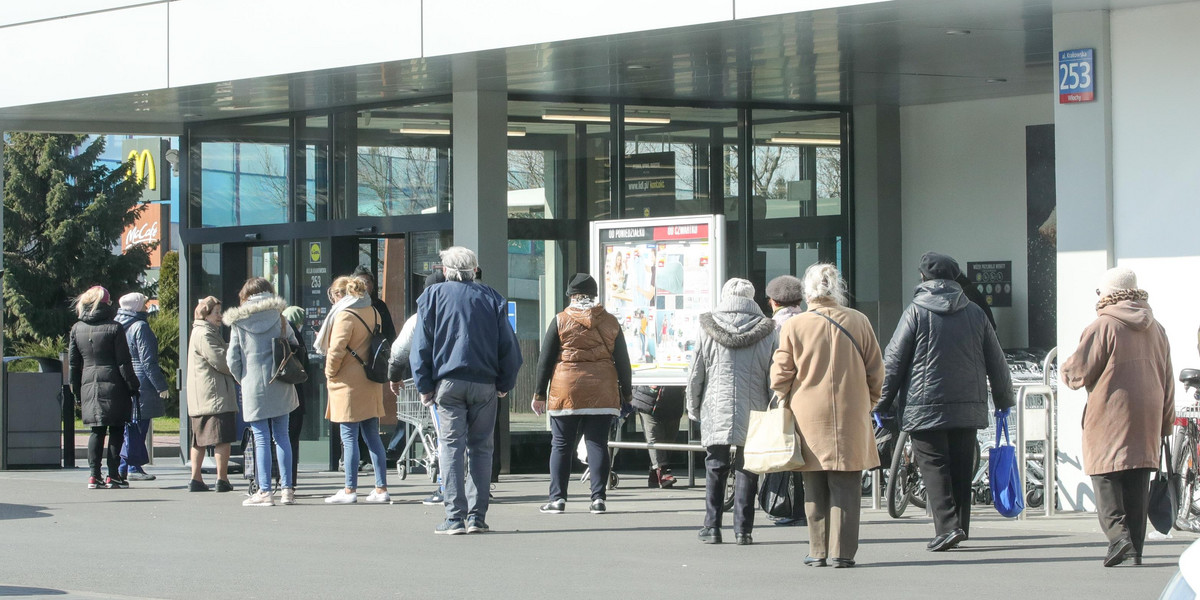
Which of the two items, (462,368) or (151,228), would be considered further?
(151,228)

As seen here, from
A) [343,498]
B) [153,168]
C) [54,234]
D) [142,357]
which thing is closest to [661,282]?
[343,498]

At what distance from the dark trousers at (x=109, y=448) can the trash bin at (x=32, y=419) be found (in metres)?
2.22

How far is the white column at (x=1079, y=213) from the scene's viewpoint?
10828 millimetres

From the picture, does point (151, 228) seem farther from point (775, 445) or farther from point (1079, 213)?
point (775, 445)

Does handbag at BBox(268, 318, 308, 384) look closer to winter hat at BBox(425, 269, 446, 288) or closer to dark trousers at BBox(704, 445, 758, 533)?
winter hat at BBox(425, 269, 446, 288)

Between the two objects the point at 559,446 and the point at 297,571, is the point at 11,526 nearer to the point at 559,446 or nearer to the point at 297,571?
the point at 297,571

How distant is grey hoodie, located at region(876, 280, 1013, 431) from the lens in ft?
29.0

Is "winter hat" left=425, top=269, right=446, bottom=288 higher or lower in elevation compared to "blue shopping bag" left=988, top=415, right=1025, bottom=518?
higher

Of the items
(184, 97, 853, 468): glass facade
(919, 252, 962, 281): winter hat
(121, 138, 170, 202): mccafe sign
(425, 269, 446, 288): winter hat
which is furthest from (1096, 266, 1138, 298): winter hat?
(121, 138, 170, 202): mccafe sign

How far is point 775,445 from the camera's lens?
27.0 feet

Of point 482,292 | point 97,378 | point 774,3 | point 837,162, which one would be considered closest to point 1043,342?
point 837,162

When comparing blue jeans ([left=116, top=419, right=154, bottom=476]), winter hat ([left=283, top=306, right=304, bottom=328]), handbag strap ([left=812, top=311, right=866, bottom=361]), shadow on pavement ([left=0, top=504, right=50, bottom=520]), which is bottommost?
shadow on pavement ([left=0, top=504, right=50, bottom=520])

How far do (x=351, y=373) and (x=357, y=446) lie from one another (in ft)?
1.99

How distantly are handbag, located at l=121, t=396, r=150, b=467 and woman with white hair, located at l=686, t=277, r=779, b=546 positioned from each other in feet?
22.2
